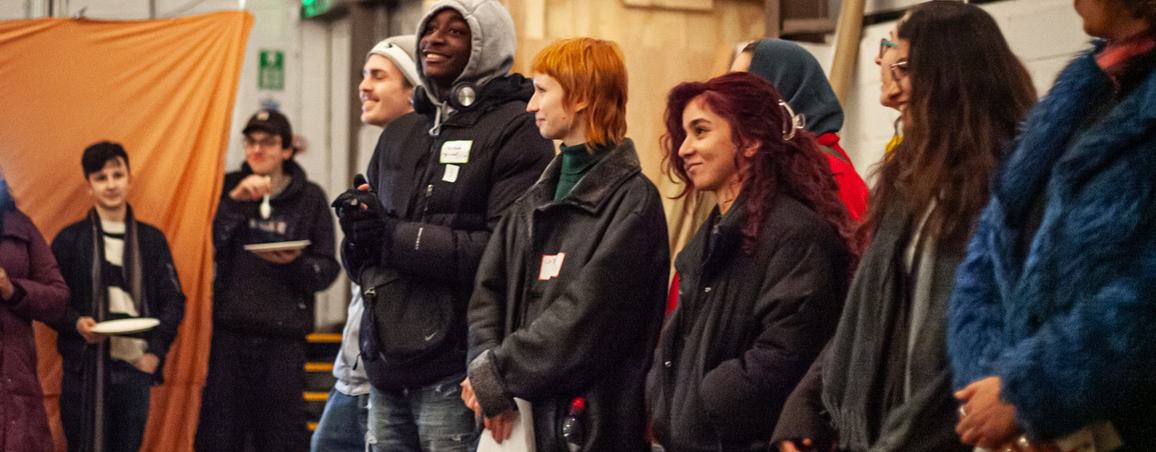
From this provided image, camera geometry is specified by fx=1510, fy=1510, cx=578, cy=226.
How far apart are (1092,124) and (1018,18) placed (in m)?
2.75

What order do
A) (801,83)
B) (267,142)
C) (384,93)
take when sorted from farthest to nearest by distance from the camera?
(267,142) → (384,93) → (801,83)

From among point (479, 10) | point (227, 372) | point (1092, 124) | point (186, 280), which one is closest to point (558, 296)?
point (479, 10)

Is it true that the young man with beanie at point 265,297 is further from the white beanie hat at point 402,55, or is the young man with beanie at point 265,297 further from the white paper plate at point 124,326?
the white beanie hat at point 402,55

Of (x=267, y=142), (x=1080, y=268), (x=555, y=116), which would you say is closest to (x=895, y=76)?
(x=1080, y=268)

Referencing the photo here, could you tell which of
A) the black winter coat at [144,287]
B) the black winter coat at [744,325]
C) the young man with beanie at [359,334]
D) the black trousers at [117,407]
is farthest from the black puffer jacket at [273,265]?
the black winter coat at [744,325]

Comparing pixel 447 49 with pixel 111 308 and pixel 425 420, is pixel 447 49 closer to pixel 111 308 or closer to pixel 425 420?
pixel 425 420

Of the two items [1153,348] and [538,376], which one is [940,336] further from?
[538,376]

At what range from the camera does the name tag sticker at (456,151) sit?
3615 mm

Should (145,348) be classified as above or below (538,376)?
below

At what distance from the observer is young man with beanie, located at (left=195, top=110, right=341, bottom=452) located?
19.5 feet

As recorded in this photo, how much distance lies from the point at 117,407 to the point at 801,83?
353 centimetres

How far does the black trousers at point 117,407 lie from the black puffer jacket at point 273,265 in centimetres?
40

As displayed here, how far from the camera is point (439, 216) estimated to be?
3641 millimetres

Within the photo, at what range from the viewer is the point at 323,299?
8133mm
